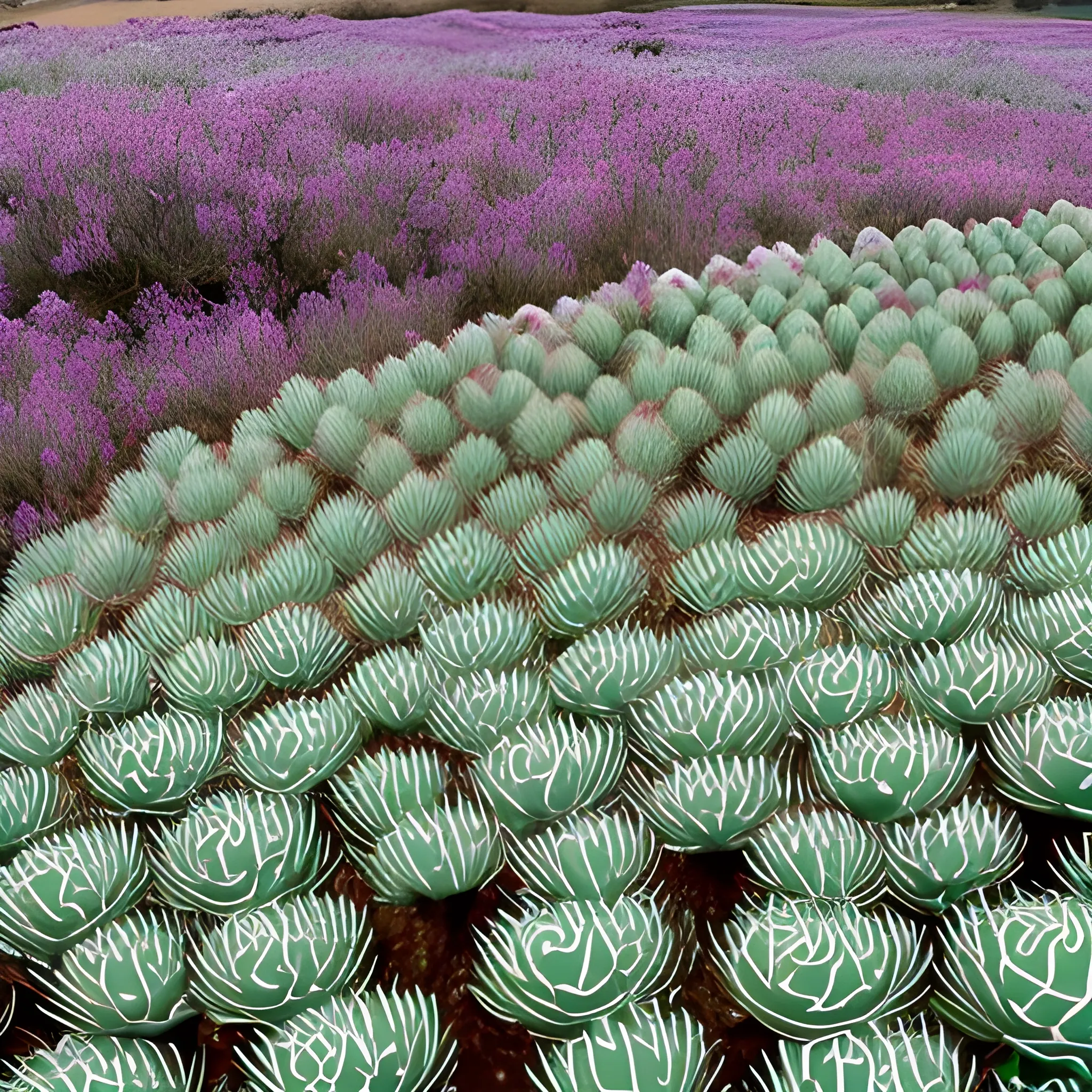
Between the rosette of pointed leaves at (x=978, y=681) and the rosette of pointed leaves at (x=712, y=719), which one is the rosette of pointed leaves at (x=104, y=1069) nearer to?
the rosette of pointed leaves at (x=712, y=719)

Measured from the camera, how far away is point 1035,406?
190 centimetres

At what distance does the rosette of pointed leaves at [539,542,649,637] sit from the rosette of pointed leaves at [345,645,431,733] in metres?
0.25

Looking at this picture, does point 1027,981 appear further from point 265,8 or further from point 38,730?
point 265,8

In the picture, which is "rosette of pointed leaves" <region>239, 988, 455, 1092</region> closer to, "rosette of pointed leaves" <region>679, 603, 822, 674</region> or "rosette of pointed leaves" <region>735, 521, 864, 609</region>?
"rosette of pointed leaves" <region>679, 603, 822, 674</region>

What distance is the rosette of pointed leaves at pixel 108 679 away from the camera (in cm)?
129

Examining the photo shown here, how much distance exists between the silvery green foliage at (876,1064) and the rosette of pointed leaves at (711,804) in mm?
223

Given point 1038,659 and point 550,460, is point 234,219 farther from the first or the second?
point 1038,659

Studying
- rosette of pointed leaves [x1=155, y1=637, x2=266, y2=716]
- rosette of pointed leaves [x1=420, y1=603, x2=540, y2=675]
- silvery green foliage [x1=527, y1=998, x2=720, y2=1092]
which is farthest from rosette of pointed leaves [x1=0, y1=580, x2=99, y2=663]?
silvery green foliage [x1=527, y1=998, x2=720, y2=1092]

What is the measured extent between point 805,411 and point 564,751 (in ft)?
4.06

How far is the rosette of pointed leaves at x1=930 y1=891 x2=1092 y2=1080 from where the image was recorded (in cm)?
75

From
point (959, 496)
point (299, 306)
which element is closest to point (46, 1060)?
point (959, 496)

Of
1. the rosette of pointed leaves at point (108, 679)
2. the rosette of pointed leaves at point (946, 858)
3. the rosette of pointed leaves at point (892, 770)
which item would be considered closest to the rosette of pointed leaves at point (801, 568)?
the rosette of pointed leaves at point (892, 770)

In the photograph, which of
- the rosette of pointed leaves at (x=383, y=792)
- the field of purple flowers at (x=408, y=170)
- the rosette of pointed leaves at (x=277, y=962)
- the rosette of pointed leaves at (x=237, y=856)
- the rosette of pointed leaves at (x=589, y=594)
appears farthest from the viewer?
the field of purple flowers at (x=408, y=170)

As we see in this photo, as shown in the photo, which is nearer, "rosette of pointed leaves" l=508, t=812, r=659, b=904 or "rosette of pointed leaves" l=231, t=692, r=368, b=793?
"rosette of pointed leaves" l=508, t=812, r=659, b=904
